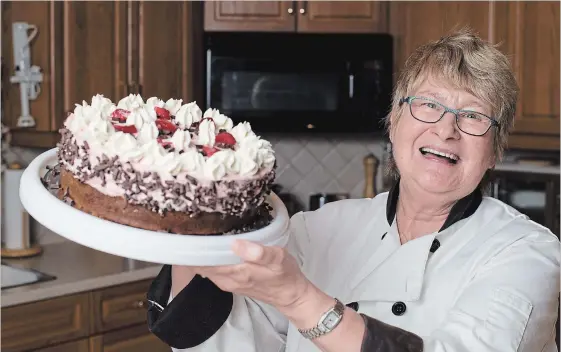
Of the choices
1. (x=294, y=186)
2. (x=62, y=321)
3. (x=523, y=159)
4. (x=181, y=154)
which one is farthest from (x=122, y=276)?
(x=523, y=159)

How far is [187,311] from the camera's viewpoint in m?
1.38

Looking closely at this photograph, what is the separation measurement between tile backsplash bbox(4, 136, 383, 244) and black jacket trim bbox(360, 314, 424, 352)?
236cm

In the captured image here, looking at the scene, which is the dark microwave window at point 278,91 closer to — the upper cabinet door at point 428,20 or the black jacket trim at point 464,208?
the upper cabinet door at point 428,20

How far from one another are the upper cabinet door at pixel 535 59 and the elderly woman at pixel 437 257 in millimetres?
1657

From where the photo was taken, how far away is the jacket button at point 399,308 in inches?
55.3

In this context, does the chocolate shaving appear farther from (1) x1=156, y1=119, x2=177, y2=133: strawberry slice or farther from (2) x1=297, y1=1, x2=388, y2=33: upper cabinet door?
(2) x1=297, y1=1, x2=388, y2=33: upper cabinet door

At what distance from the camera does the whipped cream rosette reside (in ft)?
3.71

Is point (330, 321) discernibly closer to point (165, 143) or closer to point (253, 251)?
point (253, 251)

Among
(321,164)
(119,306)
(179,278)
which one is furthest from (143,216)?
(321,164)

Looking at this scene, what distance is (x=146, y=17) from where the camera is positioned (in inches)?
114

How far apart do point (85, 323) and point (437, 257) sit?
1.40 m

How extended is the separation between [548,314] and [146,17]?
6.74 feet

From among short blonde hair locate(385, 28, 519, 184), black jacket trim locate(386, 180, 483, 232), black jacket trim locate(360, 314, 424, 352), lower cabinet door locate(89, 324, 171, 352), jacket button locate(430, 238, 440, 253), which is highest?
short blonde hair locate(385, 28, 519, 184)

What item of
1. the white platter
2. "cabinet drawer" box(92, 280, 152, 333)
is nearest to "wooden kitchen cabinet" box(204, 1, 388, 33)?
"cabinet drawer" box(92, 280, 152, 333)
